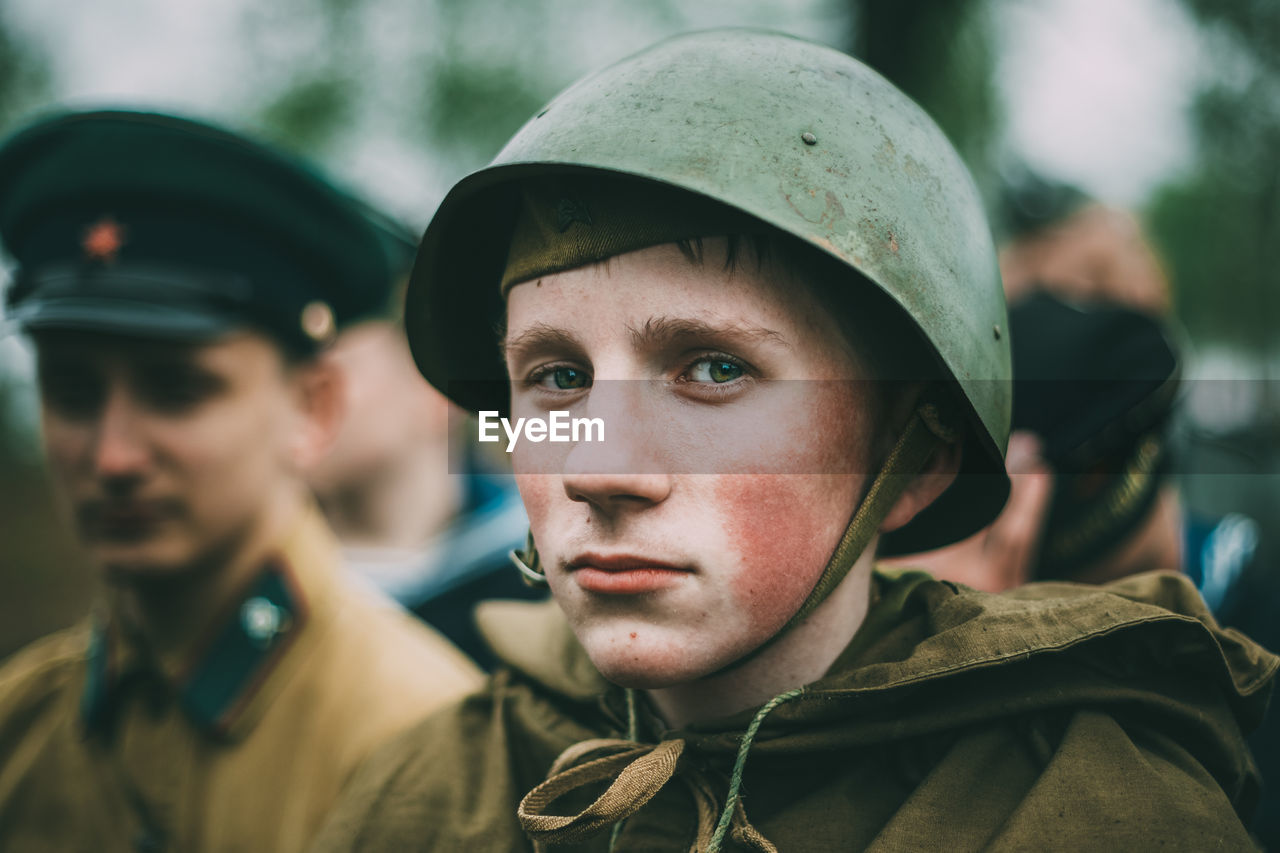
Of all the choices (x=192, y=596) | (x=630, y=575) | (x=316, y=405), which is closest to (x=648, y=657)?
(x=630, y=575)

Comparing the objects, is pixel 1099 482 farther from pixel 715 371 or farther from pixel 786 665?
pixel 715 371

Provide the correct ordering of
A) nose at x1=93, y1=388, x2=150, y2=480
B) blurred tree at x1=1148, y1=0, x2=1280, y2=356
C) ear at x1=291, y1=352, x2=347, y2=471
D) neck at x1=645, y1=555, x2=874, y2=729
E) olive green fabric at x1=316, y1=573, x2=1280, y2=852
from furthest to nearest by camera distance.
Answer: blurred tree at x1=1148, y1=0, x2=1280, y2=356 → ear at x1=291, y1=352, x2=347, y2=471 → nose at x1=93, y1=388, x2=150, y2=480 → neck at x1=645, y1=555, x2=874, y2=729 → olive green fabric at x1=316, y1=573, x2=1280, y2=852

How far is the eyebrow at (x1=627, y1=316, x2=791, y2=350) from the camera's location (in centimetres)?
149

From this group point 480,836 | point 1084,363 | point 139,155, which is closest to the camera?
point 480,836

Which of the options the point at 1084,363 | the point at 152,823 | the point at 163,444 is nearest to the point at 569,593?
the point at 163,444

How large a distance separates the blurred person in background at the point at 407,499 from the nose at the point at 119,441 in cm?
216

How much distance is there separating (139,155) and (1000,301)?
7.90 feet

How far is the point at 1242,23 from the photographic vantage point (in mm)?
6629

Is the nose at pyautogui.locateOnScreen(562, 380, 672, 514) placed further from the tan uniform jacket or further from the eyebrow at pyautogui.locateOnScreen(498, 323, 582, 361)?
the tan uniform jacket

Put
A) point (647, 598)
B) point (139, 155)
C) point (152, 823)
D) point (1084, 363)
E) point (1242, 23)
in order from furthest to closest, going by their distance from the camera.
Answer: point (1242, 23) < point (1084, 363) < point (139, 155) < point (152, 823) < point (647, 598)

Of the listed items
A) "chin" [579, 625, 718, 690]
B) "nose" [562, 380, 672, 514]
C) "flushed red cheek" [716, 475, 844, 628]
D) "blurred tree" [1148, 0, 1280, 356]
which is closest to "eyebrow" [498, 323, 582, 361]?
"nose" [562, 380, 672, 514]

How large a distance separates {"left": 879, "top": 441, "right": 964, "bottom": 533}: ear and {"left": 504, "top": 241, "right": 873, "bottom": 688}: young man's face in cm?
20

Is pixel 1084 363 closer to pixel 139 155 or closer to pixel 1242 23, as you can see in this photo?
pixel 139 155

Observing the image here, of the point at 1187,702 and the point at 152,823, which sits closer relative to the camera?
the point at 1187,702
